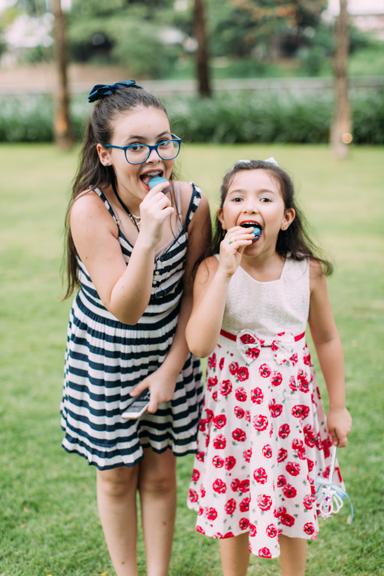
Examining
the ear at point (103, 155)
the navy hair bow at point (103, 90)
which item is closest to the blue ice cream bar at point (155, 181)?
the ear at point (103, 155)

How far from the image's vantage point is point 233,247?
5.92 feet

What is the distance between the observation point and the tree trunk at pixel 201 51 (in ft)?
61.1

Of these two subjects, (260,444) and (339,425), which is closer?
(260,444)

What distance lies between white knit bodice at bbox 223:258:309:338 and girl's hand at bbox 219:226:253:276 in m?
0.19

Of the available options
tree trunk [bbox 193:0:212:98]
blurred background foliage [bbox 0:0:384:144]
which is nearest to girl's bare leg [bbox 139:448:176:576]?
tree trunk [bbox 193:0:212:98]

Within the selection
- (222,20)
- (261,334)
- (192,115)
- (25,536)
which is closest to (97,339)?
(261,334)

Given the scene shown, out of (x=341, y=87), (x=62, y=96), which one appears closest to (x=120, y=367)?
(x=341, y=87)

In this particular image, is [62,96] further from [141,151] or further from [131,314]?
[131,314]

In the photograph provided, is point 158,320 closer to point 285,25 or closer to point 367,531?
point 367,531

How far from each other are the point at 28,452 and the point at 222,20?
121 feet

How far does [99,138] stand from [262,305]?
26.7 inches

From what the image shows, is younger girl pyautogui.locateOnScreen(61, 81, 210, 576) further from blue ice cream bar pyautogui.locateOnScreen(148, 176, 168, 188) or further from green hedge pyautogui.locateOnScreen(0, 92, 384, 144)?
green hedge pyautogui.locateOnScreen(0, 92, 384, 144)

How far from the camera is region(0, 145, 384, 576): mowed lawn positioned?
8.38 ft

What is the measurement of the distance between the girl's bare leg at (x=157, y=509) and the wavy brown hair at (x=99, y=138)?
0.71 metres
